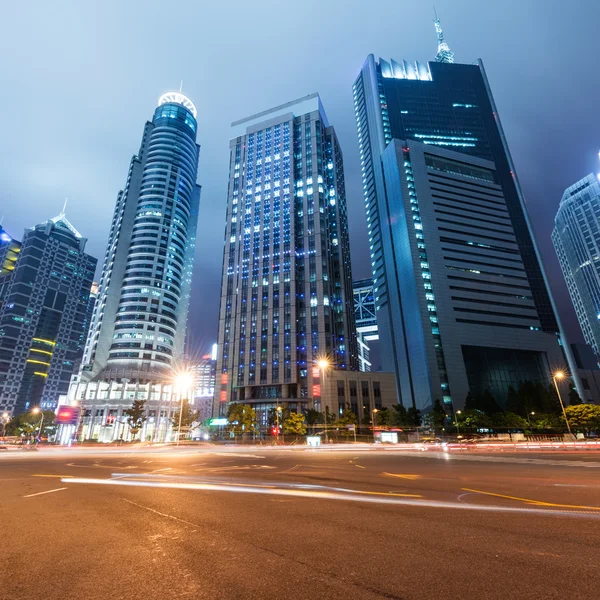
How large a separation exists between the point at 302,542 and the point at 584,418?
77486 mm

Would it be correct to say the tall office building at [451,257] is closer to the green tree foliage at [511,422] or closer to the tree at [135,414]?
the green tree foliage at [511,422]

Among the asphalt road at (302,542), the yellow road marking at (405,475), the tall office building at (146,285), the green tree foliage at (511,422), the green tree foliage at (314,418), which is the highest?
the tall office building at (146,285)

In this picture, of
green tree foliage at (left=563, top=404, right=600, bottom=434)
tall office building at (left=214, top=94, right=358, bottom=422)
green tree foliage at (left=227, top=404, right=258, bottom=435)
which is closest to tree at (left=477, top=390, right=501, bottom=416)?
green tree foliage at (left=563, top=404, right=600, bottom=434)

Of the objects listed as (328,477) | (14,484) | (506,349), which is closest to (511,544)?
(328,477)

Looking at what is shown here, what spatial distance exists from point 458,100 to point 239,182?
406ft

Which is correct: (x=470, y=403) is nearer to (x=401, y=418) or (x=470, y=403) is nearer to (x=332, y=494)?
(x=401, y=418)

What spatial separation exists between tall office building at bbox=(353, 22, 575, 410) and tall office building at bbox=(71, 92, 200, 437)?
86.9m

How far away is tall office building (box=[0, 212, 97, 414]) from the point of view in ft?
530

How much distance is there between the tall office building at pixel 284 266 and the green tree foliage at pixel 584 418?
5864 centimetres

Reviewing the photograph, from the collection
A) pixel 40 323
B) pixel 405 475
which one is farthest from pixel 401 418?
pixel 40 323

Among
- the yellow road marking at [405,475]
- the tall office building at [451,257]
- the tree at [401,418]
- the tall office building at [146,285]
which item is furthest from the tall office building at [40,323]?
the yellow road marking at [405,475]

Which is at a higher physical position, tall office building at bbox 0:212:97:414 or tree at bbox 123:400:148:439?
tall office building at bbox 0:212:97:414

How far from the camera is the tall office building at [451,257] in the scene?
106m

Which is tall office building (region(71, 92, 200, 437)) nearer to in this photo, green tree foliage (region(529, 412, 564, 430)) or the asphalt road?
green tree foliage (region(529, 412, 564, 430))
